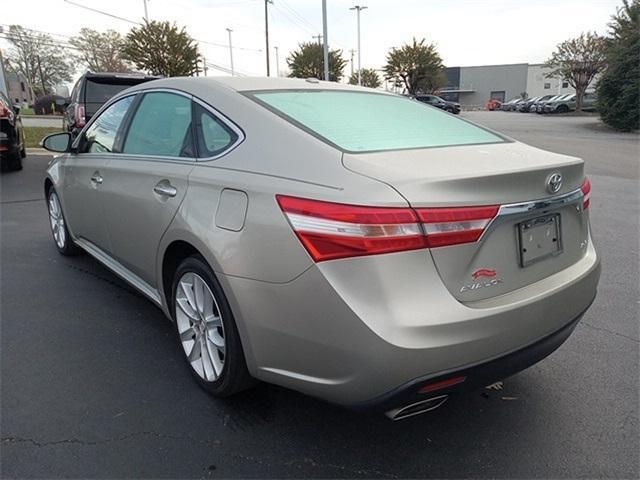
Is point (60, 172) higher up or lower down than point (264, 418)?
higher up

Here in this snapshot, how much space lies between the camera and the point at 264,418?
2367mm

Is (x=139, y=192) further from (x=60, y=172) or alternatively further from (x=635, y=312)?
(x=635, y=312)

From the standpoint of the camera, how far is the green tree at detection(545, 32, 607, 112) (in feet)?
127

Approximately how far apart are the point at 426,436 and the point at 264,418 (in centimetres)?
75

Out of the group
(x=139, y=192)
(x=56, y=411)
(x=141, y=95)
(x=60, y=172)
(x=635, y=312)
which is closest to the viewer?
(x=56, y=411)

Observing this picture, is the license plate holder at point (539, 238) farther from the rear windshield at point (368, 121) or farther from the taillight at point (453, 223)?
the rear windshield at point (368, 121)

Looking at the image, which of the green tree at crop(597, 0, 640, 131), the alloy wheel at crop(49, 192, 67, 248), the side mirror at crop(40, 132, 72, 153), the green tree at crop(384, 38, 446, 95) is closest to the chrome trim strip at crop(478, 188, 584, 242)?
the side mirror at crop(40, 132, 72, 153)

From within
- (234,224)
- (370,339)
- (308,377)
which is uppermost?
(234,224)

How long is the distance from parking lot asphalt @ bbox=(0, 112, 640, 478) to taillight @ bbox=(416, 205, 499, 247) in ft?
3.23

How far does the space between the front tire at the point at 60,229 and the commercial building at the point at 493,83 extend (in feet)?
269

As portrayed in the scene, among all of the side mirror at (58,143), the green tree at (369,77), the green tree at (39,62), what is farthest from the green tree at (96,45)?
the side mirror at (58,143)

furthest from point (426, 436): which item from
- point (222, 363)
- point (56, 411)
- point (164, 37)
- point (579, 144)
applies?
point (164, 37)

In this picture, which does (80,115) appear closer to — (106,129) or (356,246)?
(106,129)

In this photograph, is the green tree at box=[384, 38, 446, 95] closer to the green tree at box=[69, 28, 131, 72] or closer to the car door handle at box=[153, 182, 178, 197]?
the green tree at box=[69, 28, 131, 72]
